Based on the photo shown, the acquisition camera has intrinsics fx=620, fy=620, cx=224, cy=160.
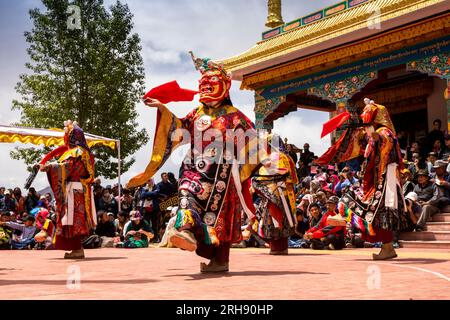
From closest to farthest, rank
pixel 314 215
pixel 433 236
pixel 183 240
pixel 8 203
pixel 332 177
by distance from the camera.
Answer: pixel 183 240 → pixel 433 236 → pixel 314 215 → pixel 332 177 → pixel 8 203

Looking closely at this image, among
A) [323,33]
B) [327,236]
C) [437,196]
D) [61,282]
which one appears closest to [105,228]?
[327,236]

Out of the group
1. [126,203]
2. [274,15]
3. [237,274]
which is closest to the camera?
[237,274]

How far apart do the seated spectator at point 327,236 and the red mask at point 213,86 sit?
4.93 meters

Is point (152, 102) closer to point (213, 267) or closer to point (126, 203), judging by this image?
point (213, 267)

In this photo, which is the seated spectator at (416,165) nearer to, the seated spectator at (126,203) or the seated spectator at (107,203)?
the seated spectator at (126,203)

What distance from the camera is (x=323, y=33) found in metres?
15.1

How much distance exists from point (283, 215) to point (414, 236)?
9.24 ft

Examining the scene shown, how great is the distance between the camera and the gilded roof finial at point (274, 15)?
60.9 feet

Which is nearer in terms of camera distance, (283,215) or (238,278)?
(238,278)

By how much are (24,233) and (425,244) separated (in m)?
8.65

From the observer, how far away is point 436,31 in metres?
13.6

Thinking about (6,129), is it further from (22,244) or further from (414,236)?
(414,236)

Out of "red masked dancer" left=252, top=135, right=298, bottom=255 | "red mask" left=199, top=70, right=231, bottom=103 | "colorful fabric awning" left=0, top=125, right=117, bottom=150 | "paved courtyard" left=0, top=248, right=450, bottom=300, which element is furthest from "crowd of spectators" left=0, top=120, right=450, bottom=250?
"red mask" left=199, top=70, right=231, bottom=103
